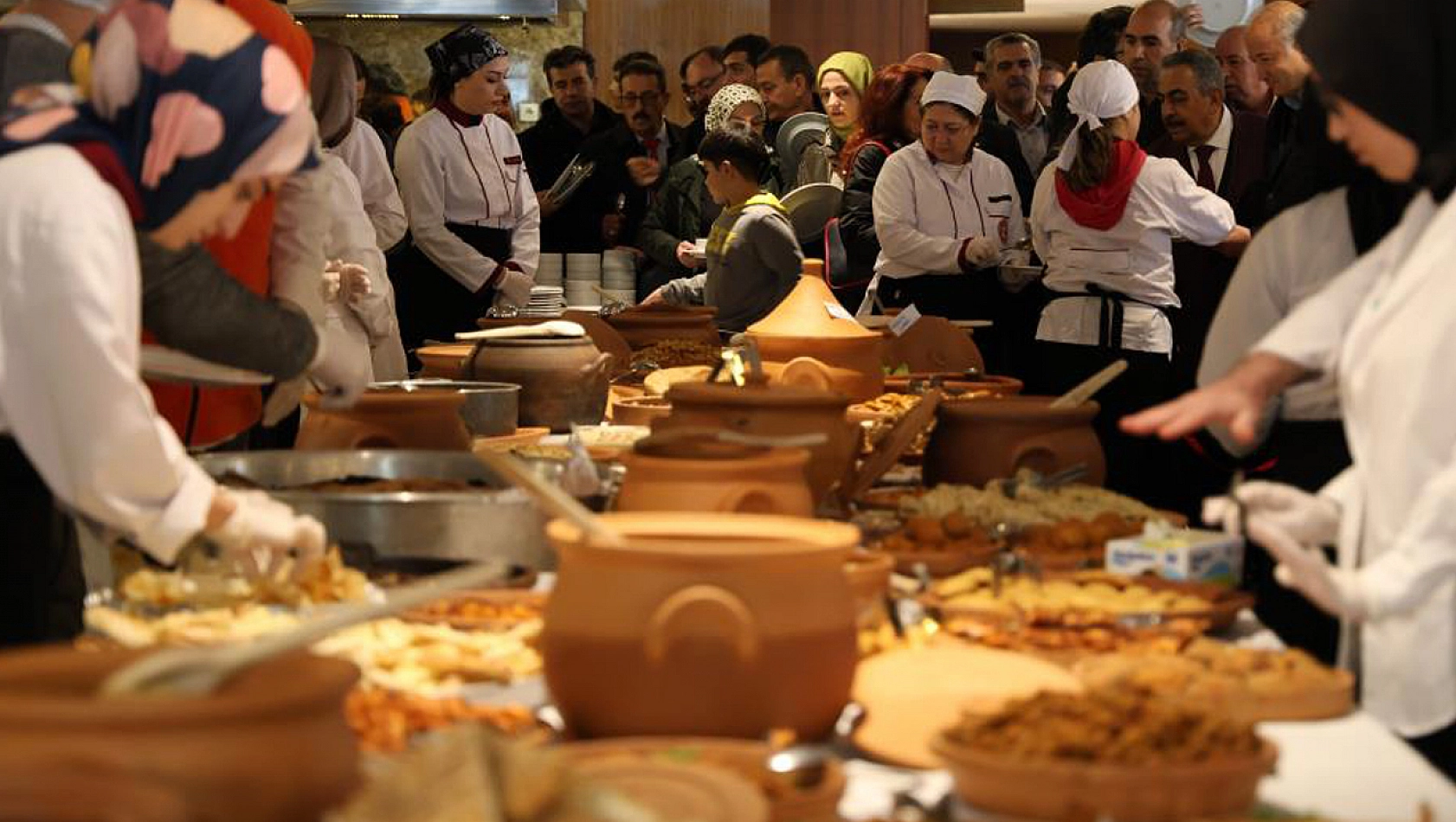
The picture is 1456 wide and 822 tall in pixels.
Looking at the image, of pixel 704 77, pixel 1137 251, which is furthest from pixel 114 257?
pixel 704 77

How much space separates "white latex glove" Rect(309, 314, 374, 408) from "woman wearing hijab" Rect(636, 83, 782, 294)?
Answer: 524 centimetres

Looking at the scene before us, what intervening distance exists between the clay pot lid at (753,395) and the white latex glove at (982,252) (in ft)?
14.9

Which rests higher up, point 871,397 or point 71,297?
point 71,297

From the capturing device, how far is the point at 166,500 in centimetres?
207

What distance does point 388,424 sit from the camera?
297 centimetres

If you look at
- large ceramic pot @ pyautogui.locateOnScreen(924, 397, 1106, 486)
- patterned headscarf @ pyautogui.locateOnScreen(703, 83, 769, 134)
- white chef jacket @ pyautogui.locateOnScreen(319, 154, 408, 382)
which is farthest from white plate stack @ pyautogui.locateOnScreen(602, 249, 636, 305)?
large ceramic pot @ pyautogui.locateOnScreen(924, 397, 1106, 486)

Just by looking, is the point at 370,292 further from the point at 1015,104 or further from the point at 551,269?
the point at 1015,104

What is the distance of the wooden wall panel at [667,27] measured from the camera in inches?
469

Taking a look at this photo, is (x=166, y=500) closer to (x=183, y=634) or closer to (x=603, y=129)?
(x=183, y=634)

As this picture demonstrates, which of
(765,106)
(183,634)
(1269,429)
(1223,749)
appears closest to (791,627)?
(1223,749)

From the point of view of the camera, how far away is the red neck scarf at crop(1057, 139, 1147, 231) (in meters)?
6.68

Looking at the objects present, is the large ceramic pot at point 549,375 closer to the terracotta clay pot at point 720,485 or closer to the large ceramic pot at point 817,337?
the large ceramic pot at point 817,337

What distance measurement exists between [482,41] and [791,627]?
5749 millimetres

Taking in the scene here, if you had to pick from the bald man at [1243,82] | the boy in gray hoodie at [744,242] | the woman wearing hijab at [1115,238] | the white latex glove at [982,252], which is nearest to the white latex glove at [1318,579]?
the boy in gray hoodie at [744,242]
